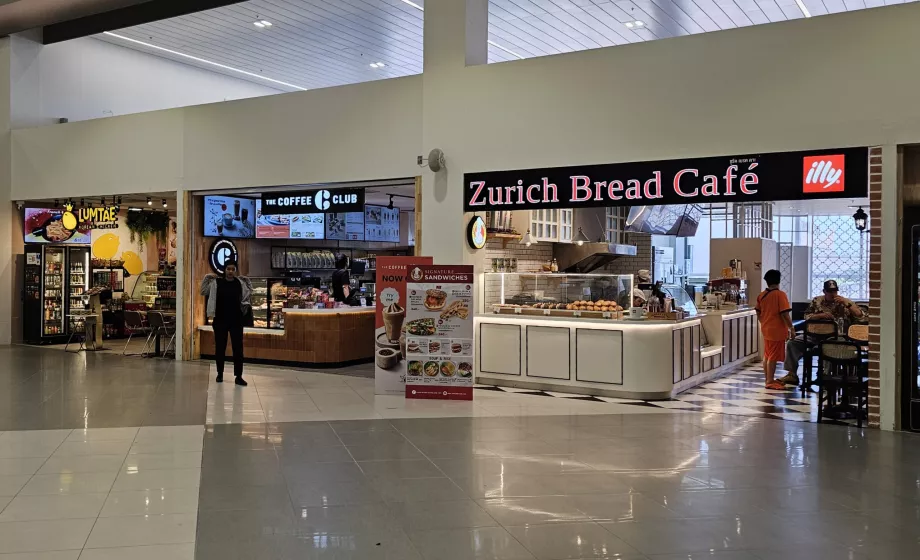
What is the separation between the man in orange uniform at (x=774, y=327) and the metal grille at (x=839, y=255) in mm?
10003

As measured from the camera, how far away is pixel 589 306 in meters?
9.38

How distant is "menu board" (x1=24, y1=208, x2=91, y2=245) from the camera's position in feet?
47.5

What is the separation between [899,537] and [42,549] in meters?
4.71

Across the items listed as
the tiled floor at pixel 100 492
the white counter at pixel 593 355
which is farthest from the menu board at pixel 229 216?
the tiled floor at pixel 100 492

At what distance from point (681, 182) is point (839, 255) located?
1285 centimetres

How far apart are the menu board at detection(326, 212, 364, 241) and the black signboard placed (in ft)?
11.3

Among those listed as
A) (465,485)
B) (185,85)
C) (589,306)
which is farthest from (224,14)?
(465,485)

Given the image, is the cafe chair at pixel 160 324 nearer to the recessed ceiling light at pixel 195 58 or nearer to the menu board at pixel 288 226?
the menu board at pixel 288 226

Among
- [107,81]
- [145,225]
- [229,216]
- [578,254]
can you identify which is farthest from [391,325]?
[145,225]

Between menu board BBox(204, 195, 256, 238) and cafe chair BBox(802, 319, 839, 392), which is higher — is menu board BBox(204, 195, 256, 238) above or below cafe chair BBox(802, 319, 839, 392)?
above

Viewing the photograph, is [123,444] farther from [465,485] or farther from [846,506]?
[846,506]

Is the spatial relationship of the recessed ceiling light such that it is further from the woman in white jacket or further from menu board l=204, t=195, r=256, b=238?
the woman in white jacket

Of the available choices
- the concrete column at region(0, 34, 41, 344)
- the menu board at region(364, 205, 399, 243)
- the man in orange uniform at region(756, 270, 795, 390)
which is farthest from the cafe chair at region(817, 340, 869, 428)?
the concrete column at region(0, 34, 41, 344)

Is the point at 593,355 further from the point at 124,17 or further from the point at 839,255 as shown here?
the point at 839,255
